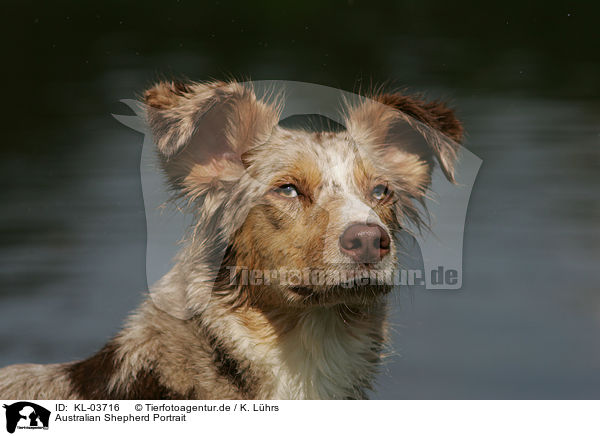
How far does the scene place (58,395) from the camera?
3992 millimetres

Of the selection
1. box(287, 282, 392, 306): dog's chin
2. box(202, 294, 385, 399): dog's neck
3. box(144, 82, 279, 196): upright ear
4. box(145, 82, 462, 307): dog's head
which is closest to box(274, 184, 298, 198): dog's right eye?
box(145, 82, 462, 307): dog's head

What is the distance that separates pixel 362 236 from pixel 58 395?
68.2 inches

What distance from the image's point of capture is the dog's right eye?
378cm

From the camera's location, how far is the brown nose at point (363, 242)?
11.4ft

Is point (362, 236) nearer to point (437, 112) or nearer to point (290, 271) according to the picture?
point (290, 271)

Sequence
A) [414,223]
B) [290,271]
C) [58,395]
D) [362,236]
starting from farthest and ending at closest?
1. [414,223]
2. [58,395]
3. [290,271]
4. [362,236]

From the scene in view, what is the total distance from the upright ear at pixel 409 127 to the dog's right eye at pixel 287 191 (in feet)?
1.89

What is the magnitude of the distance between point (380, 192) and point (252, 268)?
0.72 m
